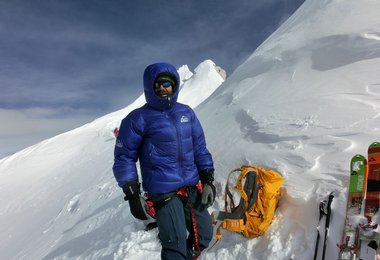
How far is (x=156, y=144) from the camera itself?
3.51 meters

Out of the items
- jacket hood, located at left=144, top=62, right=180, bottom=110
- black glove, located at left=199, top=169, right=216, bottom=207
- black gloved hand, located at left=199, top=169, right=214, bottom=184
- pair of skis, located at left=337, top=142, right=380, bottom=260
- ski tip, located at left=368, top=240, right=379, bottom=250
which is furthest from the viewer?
black gloved hand, located at left=199, top=169, right=214, bottom=184

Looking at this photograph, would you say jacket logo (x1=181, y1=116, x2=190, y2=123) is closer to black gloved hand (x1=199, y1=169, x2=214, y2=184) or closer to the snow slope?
black gloved hand (x1=199, y1=169, x2=214, y2=184)

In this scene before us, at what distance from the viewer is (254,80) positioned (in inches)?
360

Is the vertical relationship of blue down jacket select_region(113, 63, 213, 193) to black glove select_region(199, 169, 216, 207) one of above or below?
above

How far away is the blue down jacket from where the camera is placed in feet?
11.3

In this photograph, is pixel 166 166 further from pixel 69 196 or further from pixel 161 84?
pixel 69 196

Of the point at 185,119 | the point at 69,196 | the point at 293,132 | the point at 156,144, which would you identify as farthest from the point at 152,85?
the point at 69,196

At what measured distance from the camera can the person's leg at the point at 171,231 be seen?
3.42m

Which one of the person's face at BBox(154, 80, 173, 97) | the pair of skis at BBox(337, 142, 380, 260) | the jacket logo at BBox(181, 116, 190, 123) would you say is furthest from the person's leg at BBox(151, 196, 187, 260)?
the pair of skis at BBox(337, 142, 380, 260)

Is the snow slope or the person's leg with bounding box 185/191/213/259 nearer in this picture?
the person's leg with bounding box 185/191/213/259

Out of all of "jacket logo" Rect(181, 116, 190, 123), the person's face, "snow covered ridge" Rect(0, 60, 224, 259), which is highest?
the person's face

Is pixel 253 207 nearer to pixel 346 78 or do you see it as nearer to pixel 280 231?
pixel 280 231

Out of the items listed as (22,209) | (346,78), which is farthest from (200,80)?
(346,78)

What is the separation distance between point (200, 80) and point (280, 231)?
1525 inches
